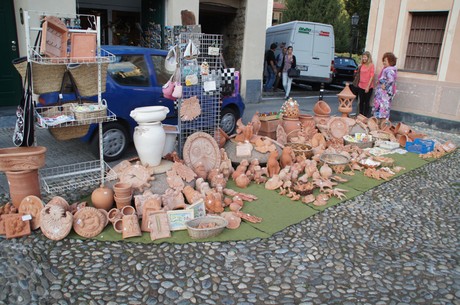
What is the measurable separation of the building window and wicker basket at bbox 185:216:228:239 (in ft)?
24.7

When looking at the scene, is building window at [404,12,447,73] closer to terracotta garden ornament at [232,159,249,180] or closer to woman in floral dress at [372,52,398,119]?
woman in floral dress at [372,52,398,119]

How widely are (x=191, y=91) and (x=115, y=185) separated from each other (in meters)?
1.85

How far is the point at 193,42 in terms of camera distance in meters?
5.08

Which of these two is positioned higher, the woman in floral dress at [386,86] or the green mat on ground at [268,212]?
the woman in floral dress at [386,86]

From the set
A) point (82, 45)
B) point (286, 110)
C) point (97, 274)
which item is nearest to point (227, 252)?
point (97, 274)

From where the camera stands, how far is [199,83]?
531 cm

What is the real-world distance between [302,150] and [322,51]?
915cm

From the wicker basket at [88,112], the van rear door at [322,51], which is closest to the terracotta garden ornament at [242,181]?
the wicker basket at [88,112]

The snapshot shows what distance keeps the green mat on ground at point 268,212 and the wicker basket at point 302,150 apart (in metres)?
0.74

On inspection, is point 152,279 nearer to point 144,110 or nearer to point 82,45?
point 144,110

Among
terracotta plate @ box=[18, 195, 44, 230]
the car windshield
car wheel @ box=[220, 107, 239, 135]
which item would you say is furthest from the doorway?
the car windshield

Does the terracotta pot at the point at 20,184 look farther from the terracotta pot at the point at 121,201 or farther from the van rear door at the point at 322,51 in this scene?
the van rear door at the point at 322,51

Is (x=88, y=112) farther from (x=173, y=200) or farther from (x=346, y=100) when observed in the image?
(x=346, y=100)

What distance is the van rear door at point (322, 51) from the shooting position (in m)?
13.9
